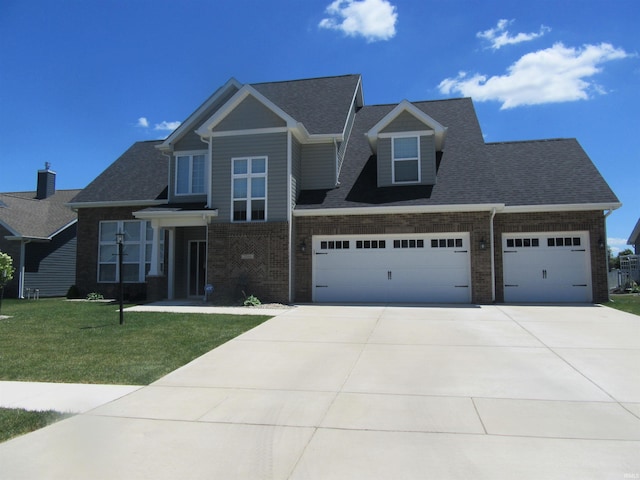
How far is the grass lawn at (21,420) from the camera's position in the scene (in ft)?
16.2

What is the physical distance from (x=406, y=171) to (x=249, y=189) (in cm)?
573

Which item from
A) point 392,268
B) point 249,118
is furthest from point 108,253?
point 392,268

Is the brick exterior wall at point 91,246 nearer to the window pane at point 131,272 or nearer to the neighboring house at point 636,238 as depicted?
the window pane at point 131,272

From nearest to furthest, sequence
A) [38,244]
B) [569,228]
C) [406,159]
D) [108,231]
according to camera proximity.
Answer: [569,228] → [406,159] → [108,231] → [38,244]

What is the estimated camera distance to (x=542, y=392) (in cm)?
623

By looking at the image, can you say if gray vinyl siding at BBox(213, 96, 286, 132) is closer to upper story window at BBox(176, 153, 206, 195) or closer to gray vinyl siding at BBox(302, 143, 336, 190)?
gray vinyl siding at BBox(302, 143, 336, 190)

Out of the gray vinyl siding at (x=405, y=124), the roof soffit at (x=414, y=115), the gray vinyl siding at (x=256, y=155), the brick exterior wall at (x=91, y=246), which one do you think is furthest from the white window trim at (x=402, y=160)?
the brick exterior wall at (x=91, y=246)

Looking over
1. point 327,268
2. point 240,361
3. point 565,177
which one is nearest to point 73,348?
point 240,361

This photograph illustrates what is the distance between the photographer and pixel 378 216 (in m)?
16.3

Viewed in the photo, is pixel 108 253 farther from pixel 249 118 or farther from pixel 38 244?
pixel 249 118

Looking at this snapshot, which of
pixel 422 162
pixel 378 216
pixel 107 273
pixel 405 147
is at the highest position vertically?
pixel 405 147

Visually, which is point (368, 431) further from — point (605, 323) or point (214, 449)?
point (605, 323)

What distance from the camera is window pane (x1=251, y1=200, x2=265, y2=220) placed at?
16.5 metres

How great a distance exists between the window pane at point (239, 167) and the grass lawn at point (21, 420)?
39.1 feet
